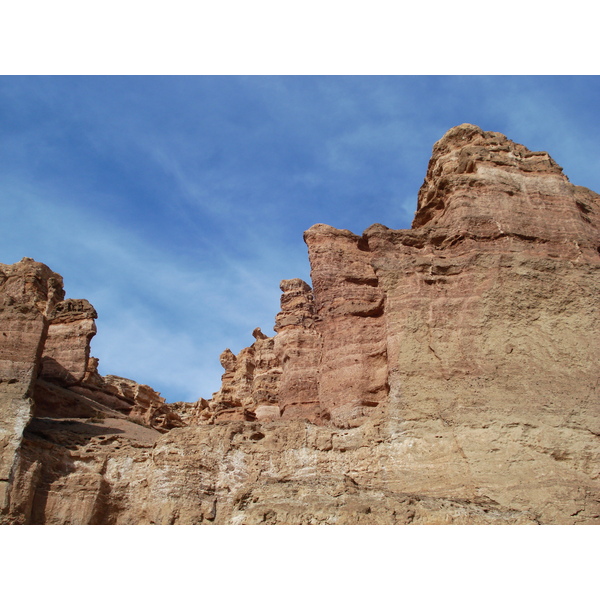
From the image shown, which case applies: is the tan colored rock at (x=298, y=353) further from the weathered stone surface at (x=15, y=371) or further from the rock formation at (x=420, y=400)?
the weathered stone surface at (x=15, y=371)

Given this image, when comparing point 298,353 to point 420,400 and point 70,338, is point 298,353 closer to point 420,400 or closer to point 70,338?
point 70,338

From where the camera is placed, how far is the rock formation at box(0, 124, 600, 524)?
16812 millimetres

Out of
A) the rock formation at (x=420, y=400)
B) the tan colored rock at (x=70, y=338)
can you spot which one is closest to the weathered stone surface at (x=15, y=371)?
the rock formation at (x=420, y=400)

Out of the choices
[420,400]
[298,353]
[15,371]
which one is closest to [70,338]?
[298,353]

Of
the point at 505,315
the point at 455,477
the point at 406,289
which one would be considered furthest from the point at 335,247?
the point at 455,477

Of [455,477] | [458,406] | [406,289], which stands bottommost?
[455,477]

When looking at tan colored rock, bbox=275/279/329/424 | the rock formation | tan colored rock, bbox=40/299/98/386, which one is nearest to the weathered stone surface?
the rock formation

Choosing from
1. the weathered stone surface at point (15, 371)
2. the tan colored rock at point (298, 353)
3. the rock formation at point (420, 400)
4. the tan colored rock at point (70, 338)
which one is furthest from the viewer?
the tan colored rock at point (70, 338)

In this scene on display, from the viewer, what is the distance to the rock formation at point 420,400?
16812mm

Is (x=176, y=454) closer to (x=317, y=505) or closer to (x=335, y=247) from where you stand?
(x=317, y=505)

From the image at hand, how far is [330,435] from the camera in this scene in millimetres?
19656

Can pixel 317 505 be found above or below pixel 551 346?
below

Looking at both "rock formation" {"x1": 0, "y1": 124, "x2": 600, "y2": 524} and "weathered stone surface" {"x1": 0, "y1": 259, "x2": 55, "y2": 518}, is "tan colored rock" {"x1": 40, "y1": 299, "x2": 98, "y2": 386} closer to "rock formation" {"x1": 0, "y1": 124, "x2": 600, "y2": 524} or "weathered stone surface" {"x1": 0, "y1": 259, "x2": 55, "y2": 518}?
"weathered stone surface" {"x1": 0, "y1": 259, "x2": 55, "y2": 518}

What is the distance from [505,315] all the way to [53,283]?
2237 cm
